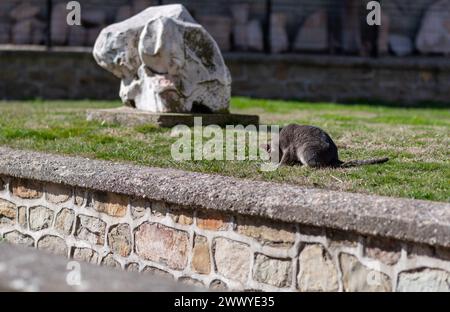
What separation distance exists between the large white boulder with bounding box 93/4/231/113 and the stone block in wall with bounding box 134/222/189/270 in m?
2.80

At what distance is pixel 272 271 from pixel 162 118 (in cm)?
340

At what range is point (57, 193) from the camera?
20.6 ft

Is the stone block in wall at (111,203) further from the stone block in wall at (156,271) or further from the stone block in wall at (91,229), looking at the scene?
the stone block in wall at (156,271)

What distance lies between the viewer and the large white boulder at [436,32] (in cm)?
1409

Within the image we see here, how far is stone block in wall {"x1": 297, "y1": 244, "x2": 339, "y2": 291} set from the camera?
4.77 m

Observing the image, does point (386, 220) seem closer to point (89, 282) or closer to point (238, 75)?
point (89, 282)

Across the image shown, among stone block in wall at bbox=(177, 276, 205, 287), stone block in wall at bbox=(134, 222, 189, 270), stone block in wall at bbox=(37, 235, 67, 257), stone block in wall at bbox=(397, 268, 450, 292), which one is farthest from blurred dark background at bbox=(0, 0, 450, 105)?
stone block in wall at bbox=(397, 268, 450, 292)

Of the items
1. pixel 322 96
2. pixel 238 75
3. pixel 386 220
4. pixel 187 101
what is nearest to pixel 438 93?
pixel 322 96

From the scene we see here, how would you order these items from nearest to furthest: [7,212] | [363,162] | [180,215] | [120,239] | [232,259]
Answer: [232,259] → [180,215] → [120,239] → [363,162] → [7,212]

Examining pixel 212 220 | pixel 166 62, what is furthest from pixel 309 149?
pixel 166 62

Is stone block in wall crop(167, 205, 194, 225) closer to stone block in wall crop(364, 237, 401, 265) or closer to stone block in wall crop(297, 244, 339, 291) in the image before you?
stone block in wall crop(297, 244, 339, 291)

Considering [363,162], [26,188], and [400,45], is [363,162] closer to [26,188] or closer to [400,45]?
[26,188]

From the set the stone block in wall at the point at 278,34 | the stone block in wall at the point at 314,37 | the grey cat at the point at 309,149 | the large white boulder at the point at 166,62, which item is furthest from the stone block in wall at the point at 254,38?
the grey cat at the point at 309,149

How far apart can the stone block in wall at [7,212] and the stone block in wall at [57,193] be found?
43cm
